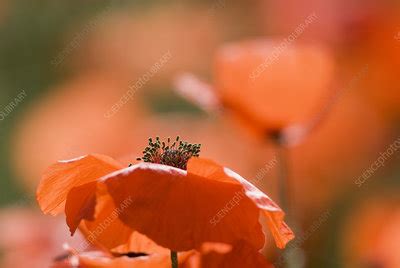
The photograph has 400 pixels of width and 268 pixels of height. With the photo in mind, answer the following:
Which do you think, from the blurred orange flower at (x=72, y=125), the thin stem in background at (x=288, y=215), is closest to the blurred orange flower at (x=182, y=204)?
the thin stem in background at (x=288, y=215)

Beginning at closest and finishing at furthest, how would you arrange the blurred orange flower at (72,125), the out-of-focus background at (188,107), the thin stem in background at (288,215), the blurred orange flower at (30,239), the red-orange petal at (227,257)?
the red-orange petal at (227,257) → the thin stem in background at (288,215) → the blurred orange flower at (30,239) → the out-of-focus background at (188,107) → the blurred orange flower at (72,125)

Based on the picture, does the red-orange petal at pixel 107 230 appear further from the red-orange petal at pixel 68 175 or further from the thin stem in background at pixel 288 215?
the thin stem in background at pixel 288 215

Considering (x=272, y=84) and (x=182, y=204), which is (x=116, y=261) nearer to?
(x=182, y=204)

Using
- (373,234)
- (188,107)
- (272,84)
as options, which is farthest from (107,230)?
(188,107)

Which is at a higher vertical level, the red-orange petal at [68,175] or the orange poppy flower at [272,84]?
the orange poppy flower at [272,84]

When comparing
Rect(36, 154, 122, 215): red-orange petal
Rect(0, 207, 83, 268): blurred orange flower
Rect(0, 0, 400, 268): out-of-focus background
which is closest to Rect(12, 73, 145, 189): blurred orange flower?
Rect(0, 0, 400, 268): out-of-focus background

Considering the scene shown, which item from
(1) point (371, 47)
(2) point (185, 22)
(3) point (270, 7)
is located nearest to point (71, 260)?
(1) point (371, 47)
